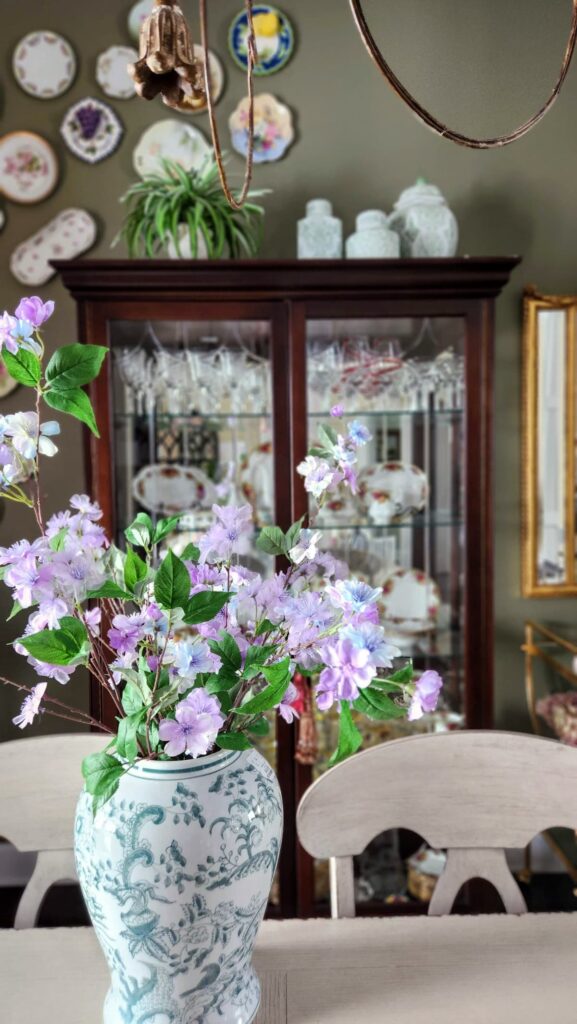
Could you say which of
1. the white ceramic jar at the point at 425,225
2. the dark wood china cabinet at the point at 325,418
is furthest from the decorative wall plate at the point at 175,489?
the white ceramic jar at the point at 425,225

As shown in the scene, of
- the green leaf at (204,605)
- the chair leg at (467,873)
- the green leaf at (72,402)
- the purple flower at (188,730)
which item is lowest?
the chair leg at (467,873)

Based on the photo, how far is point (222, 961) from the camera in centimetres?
67

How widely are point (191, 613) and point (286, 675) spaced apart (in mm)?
94

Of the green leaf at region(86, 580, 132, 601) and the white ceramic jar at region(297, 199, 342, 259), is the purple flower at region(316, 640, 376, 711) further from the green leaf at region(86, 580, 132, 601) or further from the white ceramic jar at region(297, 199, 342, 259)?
the white ceramic jar at region(297, 199, 342, 259)

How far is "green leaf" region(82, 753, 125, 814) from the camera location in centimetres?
61

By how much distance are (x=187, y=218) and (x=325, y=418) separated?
60cm

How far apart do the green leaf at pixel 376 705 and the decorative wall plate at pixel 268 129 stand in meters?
1.97

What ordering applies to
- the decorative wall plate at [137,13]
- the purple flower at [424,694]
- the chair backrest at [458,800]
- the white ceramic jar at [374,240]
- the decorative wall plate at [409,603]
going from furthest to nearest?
the decorative wall plate at [137,13], the decorative wall plate at [409,603], the white ceramic jar at [374,240], the chair backrest at [458,800], the purple flower at [424,694]

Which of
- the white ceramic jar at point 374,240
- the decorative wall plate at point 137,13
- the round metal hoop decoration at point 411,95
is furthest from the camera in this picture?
the decorative wall plate at point 137,13

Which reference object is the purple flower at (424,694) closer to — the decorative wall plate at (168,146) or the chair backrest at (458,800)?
the chair backrest at (458,800)

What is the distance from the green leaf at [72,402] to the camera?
0.64 m

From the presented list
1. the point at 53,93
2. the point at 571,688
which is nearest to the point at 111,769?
the point at 571,688

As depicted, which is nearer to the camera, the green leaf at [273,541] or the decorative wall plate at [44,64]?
the green leaf at [273,541]

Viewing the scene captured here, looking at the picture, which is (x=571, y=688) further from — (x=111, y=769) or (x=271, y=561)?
(x=111, y=769)
